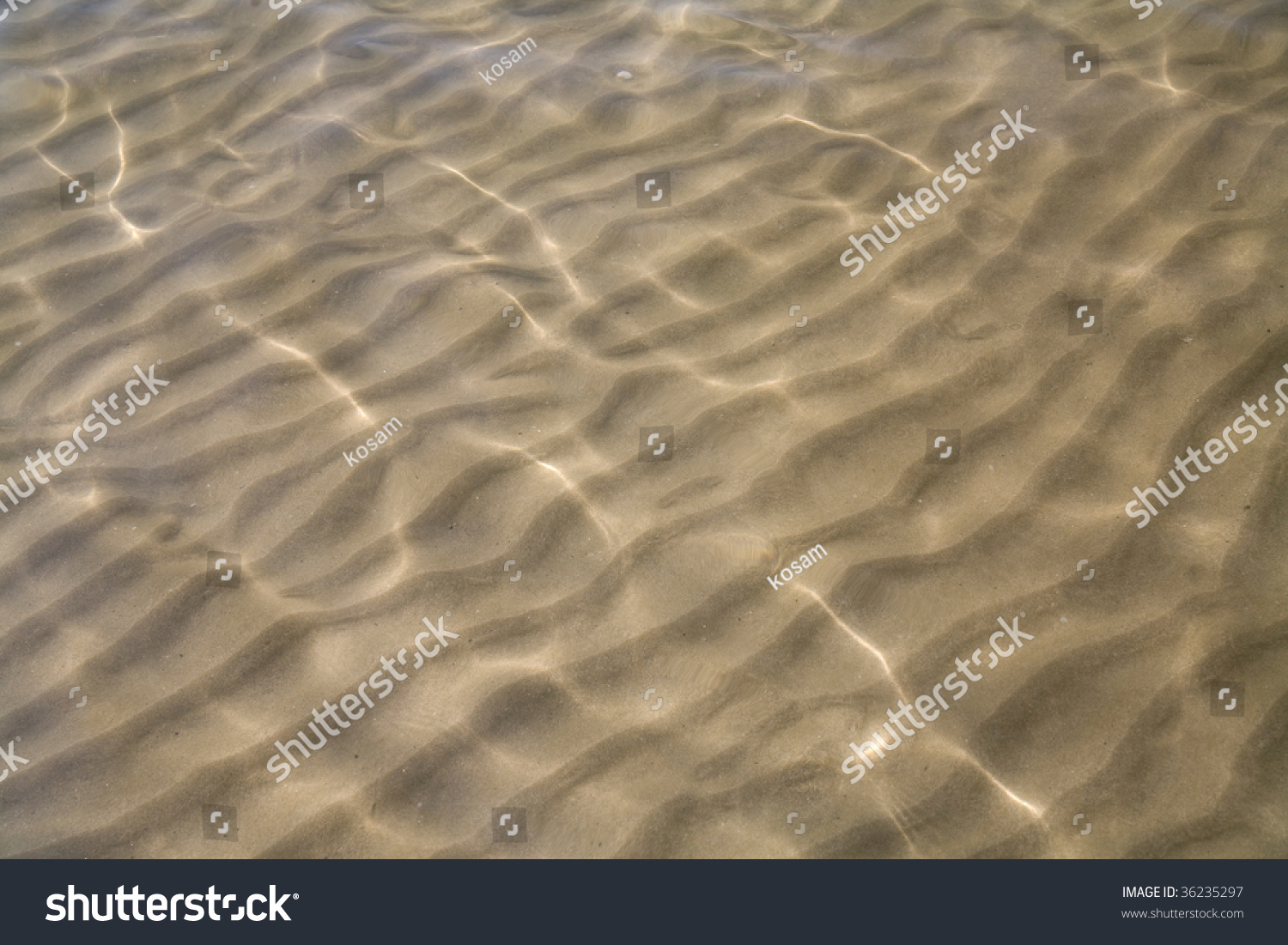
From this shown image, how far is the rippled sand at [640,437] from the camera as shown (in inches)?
84.8

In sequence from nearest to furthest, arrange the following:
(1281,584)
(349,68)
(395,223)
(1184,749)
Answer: (1184,749) → (1281,584) → (395,223) → (349,68)

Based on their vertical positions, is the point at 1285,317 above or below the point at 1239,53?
below

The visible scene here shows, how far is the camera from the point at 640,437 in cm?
272

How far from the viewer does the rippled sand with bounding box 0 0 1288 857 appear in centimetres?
215

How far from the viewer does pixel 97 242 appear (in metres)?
3.34

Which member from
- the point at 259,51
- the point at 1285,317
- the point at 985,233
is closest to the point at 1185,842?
the point at 1285,317

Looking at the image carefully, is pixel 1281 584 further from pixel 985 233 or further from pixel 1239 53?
pixel 1239 53

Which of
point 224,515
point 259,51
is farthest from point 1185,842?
point 259,51

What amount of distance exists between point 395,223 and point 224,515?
1.32 metres

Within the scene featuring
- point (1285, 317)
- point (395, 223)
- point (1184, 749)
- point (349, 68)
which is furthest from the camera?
point (349, 68)

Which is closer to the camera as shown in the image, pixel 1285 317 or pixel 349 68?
pixel 1285 317
